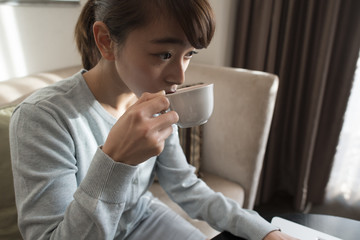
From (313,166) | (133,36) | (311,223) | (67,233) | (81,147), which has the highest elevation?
(133,36)

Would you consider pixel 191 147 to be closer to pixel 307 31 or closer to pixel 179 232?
pixel 179 232

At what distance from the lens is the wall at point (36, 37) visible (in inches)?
50.8

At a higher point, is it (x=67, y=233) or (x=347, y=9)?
(x=347, y=9)

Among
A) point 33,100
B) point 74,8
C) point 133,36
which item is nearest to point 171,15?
point 133,36

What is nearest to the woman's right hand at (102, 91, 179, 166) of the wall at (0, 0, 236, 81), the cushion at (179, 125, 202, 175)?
the cushion at (179, 125, 202, 175)

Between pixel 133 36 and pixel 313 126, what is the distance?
1373mm

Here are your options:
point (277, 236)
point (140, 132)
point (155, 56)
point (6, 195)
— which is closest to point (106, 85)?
point (155, 56)

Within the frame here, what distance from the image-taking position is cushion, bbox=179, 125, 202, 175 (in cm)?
148

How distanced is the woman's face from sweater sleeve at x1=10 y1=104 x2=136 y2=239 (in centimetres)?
23

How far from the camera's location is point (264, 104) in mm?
1354

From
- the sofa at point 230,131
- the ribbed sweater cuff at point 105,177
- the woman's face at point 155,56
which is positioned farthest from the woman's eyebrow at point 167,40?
the sofa at point 230,131

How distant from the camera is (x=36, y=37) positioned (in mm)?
1396

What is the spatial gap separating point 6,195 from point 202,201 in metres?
0.61

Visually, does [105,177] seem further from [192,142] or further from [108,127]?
[192,142]
